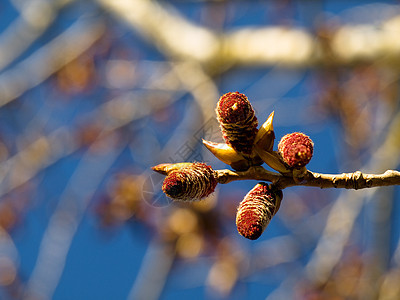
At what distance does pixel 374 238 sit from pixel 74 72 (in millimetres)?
4171

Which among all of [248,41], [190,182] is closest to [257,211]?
[190,182]

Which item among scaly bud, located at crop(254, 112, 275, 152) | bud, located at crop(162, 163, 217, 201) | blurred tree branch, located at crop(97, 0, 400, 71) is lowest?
bud, located at crop(162, 163, 217, 201)

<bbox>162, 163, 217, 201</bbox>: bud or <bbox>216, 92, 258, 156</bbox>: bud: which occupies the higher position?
<bbox>216, 92, 258, 156</bbox>: bud

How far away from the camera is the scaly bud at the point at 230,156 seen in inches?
47.6

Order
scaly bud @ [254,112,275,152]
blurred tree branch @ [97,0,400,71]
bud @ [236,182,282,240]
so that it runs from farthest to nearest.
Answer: blurred tree branch @ [97,0,400,71]
scaly bud @ [254,112,275,152]
bud @ [236,182,282,240]

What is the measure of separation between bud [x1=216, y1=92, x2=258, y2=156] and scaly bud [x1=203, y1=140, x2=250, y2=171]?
2 cm

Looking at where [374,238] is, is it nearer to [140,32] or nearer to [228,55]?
[228,55]

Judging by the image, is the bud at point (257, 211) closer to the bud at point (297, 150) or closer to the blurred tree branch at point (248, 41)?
the bud at point (297, 150)

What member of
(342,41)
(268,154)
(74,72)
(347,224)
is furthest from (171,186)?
(74,72)

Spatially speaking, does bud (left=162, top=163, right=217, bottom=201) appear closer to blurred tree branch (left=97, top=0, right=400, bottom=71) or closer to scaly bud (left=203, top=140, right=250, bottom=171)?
scaly bud (left=203, top=140, right=250, bottom=171)

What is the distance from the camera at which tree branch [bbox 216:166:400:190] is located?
3.57 ft

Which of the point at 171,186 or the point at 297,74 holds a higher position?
the point at 297,74

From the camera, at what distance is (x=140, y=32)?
3.89 meters

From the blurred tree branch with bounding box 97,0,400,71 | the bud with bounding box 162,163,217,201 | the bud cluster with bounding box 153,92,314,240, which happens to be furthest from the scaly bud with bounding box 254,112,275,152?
the blurred tree branch with bounding box 97,0,400,71
